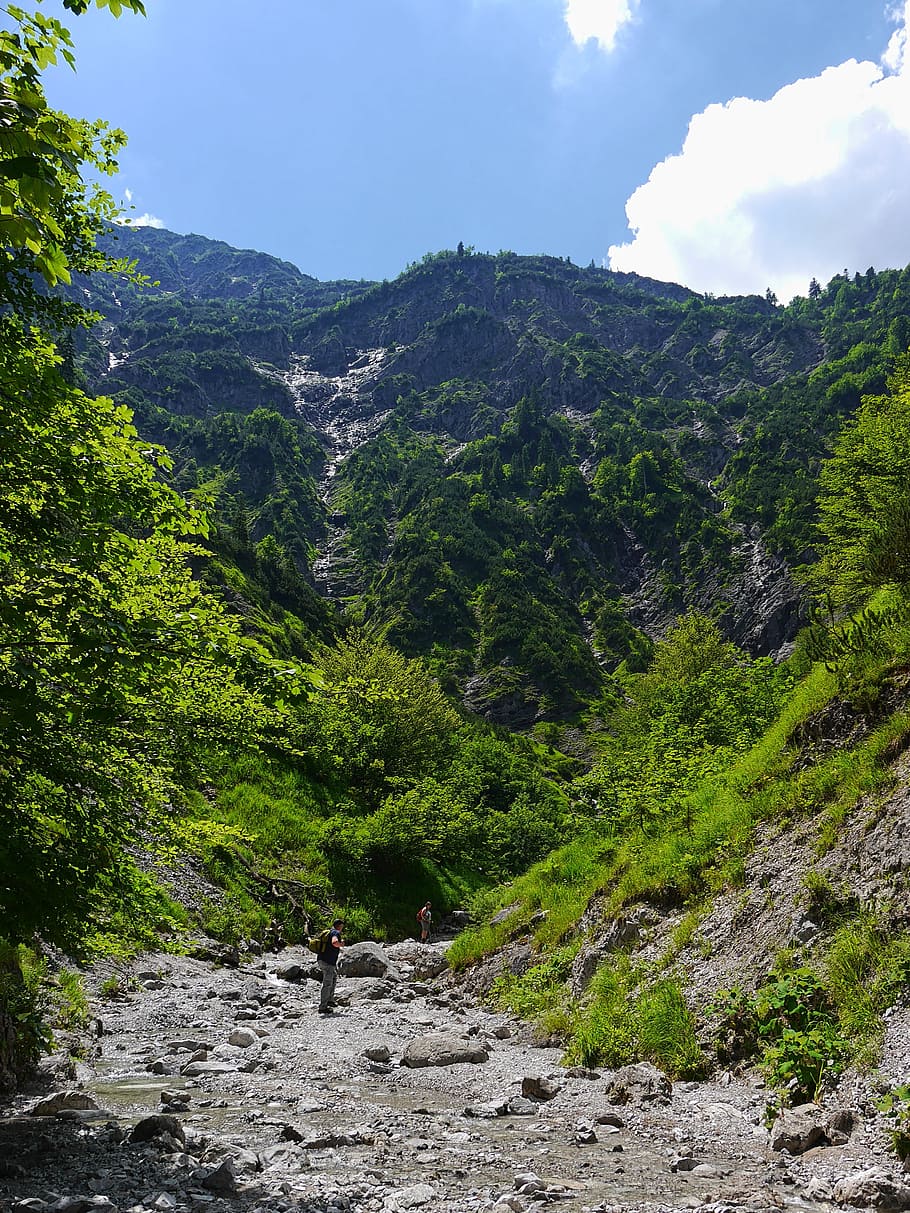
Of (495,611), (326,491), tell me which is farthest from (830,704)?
(326,491)

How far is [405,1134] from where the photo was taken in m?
7.15

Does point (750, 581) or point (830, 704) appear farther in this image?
point (750, 581)

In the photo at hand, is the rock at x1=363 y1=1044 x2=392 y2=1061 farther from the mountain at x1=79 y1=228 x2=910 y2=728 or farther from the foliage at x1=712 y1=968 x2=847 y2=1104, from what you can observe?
the mountain at x1=79 y1=228 x2=910 y2=728

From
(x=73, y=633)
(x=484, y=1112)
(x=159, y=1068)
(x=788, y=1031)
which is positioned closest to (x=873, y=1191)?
(x=788, y=1031)

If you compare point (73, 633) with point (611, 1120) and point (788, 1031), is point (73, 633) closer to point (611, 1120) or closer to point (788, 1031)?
point (611, 1120)

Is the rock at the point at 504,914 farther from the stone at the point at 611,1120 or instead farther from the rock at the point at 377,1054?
the stone at the point at 611,1120

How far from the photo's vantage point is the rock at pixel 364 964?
18547 millimetres

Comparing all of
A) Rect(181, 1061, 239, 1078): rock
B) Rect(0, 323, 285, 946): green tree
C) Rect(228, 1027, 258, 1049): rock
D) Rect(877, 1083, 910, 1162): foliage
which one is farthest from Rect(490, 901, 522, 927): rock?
Rect(0, 323, 285, 946): green tree

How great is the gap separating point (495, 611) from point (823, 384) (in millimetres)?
125208

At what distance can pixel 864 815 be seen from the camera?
8547 mm

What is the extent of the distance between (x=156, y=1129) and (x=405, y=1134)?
2549 millimetres

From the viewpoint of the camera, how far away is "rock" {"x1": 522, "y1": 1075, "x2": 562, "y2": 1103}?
8281mm

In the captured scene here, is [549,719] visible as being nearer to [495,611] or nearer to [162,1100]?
[495,611]

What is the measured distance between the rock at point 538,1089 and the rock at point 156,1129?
4043 millimetres
